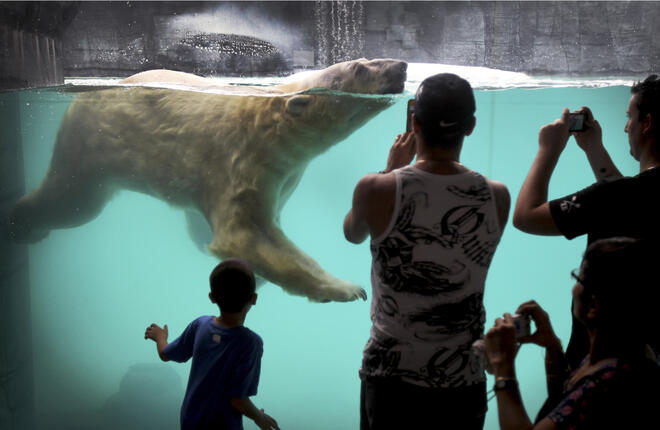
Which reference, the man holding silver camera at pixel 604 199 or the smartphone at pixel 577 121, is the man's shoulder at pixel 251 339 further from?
the smartphone at pixel 577 121

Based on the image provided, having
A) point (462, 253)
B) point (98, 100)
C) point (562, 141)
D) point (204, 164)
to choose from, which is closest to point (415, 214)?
point (462, 253)

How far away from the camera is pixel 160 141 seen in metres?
3.34

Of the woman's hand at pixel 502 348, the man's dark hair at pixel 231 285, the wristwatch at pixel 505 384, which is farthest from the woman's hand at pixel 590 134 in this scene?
the man's dark hair at pixel 231 285

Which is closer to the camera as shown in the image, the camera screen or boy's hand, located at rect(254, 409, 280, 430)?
the camera screen

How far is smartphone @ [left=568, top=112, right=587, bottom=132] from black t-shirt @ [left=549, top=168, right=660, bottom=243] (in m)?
0.33

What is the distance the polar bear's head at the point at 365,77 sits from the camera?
9.76ft

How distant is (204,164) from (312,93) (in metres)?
0.80

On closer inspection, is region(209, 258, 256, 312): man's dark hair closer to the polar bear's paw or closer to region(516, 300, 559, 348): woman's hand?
region(516, 300, 559, 348): woman's hand

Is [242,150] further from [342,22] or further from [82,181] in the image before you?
[342,22]

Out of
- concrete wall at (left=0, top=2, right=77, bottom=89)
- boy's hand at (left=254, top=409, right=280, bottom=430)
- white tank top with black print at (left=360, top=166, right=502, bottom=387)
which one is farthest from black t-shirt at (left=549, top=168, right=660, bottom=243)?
concrete wall at (left=0, top=2, right=77, bottom=89)

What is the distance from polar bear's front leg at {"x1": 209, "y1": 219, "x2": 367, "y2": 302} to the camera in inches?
110

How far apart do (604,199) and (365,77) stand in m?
1.82

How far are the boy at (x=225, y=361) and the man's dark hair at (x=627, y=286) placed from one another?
108 centimetres

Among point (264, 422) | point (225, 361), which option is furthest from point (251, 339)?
point (264, 422)
